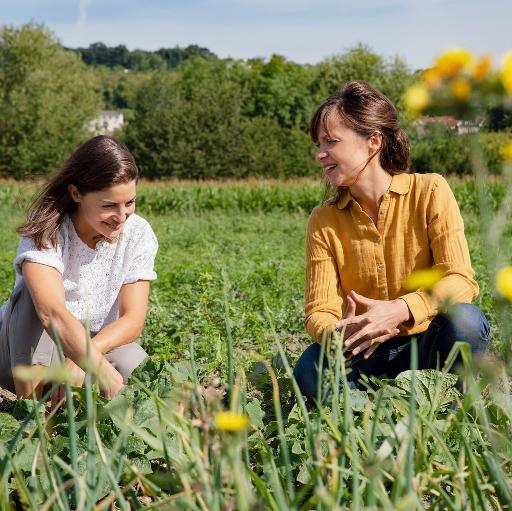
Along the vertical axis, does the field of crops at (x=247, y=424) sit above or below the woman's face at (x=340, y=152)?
below

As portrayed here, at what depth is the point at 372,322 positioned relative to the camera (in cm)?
214

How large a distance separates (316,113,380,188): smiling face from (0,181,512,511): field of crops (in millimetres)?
471

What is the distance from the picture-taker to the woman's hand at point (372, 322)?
213 centimetres

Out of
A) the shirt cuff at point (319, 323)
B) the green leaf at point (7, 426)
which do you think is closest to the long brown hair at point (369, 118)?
the shirt cuff at point (319, 323)

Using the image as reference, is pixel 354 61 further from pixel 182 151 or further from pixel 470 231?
pixel 470 231

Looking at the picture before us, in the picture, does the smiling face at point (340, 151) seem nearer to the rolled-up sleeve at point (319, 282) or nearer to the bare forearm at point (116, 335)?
the rolled-up sleeve at point (319, 282)

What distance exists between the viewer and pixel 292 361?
3.12m

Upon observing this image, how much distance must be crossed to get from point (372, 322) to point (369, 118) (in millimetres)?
659

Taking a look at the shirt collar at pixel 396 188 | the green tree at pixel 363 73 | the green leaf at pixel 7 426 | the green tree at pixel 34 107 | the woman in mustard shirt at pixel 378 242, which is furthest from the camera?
the green tree at pixel 363 73

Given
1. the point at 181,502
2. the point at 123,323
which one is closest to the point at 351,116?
the point at 123,323

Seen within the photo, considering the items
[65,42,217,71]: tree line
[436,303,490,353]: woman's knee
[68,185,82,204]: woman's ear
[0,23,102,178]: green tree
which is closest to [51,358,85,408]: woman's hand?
[68,185,82,204]: woman's ear

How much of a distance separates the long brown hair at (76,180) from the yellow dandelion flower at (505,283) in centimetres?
163

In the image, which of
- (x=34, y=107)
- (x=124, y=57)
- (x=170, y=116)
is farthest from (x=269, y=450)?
(x=124, y=57)

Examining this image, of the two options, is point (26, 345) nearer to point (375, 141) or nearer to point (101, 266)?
point (101, 266)
